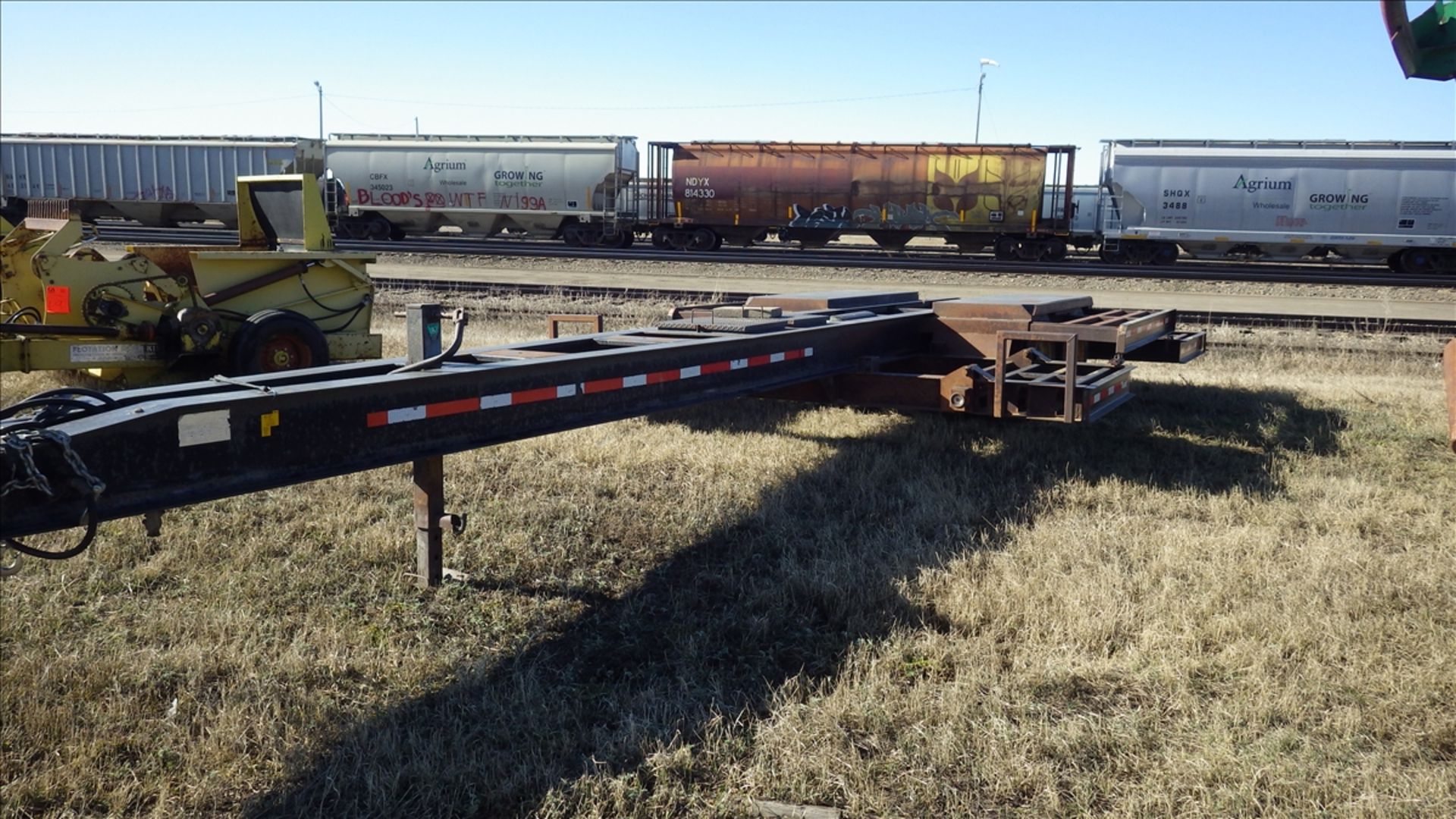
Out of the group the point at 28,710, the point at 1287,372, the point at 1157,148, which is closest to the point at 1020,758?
the point at 28,710

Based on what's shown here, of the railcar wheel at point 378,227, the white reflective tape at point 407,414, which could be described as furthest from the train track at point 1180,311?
the railcar wheel at point 378,227

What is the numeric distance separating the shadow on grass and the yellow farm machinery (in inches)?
129

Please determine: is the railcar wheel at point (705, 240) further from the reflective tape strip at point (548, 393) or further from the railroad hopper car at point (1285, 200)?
the reflective tape strip at point (548, 393)

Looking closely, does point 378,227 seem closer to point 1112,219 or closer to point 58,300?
point 1112,219

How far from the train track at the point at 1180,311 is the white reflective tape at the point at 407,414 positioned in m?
6.86

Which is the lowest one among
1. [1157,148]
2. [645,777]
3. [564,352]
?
[645,777]

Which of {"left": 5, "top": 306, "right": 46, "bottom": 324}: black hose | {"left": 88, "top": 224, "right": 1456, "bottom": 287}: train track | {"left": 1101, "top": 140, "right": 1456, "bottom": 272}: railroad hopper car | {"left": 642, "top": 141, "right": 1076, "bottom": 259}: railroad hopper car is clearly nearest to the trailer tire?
{"left": 5, "top": 306, "right": 46, "bottom": 324}: black hose

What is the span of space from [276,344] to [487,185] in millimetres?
22264

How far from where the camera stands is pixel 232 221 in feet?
107

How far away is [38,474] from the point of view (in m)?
2.63

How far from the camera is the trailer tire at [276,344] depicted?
25.3ft

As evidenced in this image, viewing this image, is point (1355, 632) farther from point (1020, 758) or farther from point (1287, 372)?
point (1287, 372)

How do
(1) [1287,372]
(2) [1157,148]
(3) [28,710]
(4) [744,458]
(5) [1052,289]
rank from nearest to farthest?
(3) [28,710] < (4) [744,458] < (1) [1287,372] < (5) [1052,289] < (2) [1157,148]

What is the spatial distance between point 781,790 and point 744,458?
356 cm
